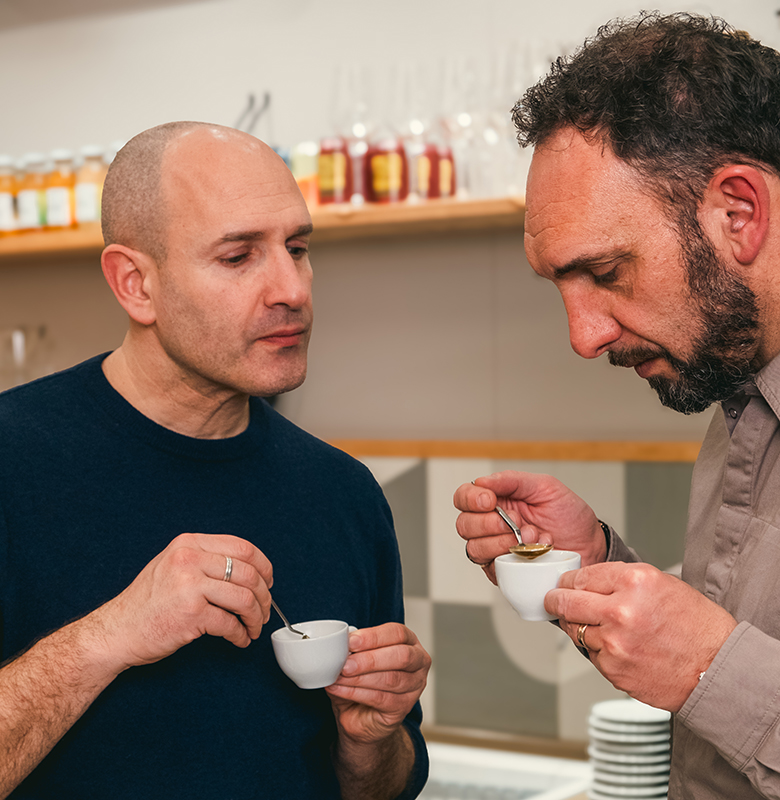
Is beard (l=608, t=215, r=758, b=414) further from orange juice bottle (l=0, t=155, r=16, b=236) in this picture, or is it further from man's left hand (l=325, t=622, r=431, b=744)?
orange juice bottle (l=0, t=155, r=16, b=236)

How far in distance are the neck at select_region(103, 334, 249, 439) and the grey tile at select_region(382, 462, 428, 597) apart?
1486 millimetres

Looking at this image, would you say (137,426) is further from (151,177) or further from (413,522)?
(413,522)

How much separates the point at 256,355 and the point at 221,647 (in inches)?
16.7

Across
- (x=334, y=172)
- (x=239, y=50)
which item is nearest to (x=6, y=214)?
(x=239, y=50)

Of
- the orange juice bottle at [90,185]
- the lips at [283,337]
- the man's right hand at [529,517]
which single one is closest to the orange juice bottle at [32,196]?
the orange juice bottle at [90,185]

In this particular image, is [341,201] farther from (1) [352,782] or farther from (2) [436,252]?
(1) [352,782]

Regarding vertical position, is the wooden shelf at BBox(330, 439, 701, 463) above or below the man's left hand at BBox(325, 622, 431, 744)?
below

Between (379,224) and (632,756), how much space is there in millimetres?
1607

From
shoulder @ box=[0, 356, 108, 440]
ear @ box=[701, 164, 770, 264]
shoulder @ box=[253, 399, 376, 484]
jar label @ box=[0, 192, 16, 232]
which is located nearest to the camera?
ear @ box=[701, 164, 770, 264]

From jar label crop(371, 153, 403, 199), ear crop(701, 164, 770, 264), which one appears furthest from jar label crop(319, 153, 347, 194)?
ear crop(701, 164, 770, 264)

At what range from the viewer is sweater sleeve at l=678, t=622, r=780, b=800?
842 mm

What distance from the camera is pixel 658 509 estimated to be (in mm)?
2453

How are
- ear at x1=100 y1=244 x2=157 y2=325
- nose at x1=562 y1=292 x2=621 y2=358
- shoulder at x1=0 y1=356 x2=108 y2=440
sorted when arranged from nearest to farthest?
1. nose at x1=562 y1=292 x2=621 y2=358
2. shoulder at x1=0 y1=356 x2=108 y2=440
3. ear at x1=100 y1=244 x2=157 y2=325

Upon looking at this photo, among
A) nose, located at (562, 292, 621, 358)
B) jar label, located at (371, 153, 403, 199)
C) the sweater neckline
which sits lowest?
the sweater neckline
